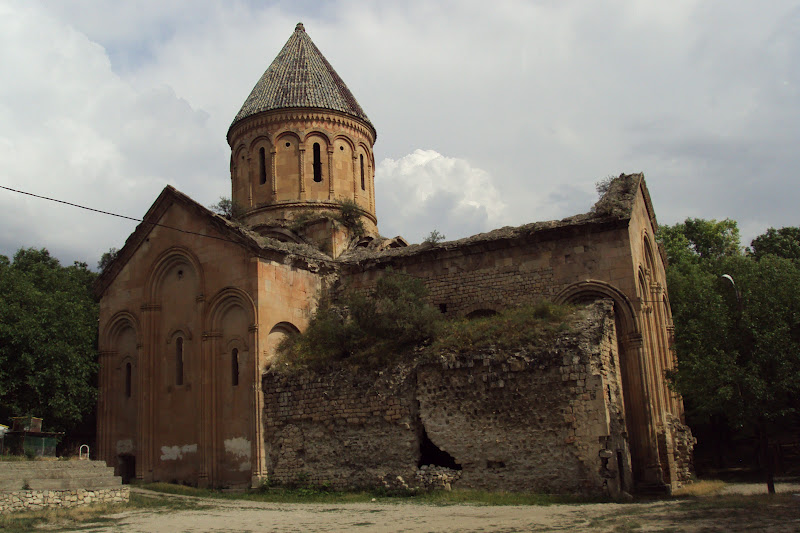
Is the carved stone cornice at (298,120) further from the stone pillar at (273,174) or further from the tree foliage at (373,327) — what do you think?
the tree foliage at (373,327)

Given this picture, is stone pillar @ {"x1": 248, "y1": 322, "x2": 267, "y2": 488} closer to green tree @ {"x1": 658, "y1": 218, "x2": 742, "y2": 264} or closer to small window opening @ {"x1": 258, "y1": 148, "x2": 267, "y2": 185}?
small window opening @ {"x1": 258, "y1": 148, "x2": 267, "y2": 185}

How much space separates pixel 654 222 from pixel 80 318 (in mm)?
15773

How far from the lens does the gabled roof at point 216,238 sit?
17219mm

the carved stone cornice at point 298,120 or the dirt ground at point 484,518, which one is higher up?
the carved stone cornice at point 298,120

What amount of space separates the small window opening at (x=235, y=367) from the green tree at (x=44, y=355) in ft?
15.1

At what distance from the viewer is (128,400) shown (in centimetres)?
1881

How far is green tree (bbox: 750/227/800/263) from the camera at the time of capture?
29.3 m

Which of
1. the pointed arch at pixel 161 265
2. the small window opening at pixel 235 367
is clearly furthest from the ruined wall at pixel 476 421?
the pointed arch at pixel 161 265

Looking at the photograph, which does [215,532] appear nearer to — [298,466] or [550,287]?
[298,466]

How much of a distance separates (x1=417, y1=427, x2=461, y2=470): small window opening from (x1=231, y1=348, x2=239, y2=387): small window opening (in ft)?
16.1

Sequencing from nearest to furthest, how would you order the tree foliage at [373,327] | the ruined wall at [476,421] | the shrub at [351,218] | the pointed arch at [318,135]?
1. the ruined wall at [476,421]
2. the tree foliage at [373,327]
3. the shrub at [351,218]
4. the pointed arch at [318,135]

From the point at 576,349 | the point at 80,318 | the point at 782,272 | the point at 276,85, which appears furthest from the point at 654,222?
the point at 80,318

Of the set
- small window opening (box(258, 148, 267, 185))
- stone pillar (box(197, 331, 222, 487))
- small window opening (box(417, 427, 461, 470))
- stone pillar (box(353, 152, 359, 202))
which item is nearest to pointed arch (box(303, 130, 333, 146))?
stone pillar (box(353, 152, 359, 202))

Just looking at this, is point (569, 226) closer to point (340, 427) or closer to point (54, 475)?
point (340, 427)
